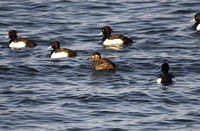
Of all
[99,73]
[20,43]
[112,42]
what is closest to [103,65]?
[99,73]

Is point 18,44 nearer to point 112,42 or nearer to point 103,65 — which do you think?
point 112,42

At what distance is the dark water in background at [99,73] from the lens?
12.7 metres

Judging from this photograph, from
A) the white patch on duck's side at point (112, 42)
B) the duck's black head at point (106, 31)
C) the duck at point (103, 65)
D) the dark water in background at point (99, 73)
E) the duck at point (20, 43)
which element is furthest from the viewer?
the duck's black head at point (106, 31)

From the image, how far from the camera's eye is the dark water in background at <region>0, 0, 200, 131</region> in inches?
501

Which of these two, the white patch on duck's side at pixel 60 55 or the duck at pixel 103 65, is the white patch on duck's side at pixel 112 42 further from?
the duck at pixel 103 65

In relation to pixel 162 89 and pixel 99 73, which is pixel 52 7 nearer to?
pixel 99 73

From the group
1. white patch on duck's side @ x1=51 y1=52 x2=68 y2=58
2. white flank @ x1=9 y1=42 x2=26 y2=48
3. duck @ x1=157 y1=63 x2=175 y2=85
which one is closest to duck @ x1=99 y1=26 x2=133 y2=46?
white patch on duck's side @ x1=51 y1=52 x2=68 y2=58

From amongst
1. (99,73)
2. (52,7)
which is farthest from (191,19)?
(99,73)

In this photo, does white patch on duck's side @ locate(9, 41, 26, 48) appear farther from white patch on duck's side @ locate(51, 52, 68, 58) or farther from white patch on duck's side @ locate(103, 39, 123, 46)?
white patch on duck's side @ locate(103, 39, 123, 46)

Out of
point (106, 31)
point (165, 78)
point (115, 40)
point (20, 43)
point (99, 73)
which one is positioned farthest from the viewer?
point (106, 31)

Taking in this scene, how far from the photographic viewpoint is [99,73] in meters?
17.1

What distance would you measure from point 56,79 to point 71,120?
4123 millimetres

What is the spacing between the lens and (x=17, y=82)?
53.5 ft


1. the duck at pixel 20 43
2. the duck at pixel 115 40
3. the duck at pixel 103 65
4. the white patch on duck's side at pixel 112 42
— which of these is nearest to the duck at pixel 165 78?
the duck at pixel 103 65
